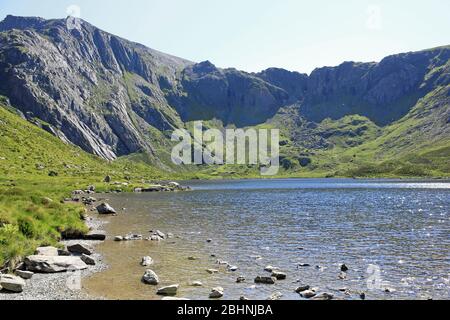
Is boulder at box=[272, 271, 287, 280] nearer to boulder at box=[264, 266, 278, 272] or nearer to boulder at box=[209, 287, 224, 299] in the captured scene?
boulder at box=[264, 266, 278, 272]

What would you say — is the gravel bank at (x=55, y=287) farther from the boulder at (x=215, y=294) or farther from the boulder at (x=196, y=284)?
the boulder at (x=215, y=294)

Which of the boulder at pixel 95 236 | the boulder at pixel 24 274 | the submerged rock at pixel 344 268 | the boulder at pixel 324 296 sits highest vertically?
the boulder at pixel 24 274

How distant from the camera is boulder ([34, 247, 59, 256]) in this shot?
3575 cm

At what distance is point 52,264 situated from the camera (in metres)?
33.3

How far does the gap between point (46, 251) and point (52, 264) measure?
361 cm

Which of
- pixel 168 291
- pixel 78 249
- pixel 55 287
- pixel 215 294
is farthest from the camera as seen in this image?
pixel 78 249

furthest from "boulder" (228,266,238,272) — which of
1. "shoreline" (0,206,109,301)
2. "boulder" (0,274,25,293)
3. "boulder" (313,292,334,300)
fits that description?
"boulder" (0,274,25,293)

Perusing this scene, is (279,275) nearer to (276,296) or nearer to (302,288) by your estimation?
(302,288)

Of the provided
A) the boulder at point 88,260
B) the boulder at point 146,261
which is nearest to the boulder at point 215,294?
the boulder at point 146,261

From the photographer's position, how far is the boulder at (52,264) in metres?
32.5

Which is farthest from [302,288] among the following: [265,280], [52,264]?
[52,264]

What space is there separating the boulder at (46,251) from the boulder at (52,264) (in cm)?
176

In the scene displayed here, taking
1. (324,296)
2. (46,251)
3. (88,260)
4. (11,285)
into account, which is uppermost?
(11,285)
